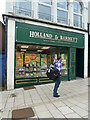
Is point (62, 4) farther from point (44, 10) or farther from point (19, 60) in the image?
point (19, 60)

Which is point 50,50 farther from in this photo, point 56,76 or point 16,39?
point 56,76

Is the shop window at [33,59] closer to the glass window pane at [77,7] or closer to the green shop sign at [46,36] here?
the green shop sign at [46,36]

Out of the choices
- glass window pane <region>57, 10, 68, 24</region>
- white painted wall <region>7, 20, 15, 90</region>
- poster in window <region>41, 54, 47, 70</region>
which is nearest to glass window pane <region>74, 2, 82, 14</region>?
glass window pane <region>57, 10, 68, 24</region>

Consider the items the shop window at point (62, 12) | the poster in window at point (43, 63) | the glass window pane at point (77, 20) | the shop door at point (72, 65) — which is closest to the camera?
the poster in window at point (43, 63)

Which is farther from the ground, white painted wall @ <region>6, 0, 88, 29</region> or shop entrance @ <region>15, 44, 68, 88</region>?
white painted wall @ <region>6, 0, 88, 29</region>

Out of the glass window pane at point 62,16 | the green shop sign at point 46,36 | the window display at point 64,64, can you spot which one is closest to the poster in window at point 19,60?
the green shop sign at point 46,36

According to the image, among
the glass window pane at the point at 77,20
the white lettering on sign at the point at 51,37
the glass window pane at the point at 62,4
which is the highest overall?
the glass window pane at the point at 62,4

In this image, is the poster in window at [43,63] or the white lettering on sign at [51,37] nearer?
the white lettering on sign at [51,37]

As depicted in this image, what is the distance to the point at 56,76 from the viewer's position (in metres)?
5.38

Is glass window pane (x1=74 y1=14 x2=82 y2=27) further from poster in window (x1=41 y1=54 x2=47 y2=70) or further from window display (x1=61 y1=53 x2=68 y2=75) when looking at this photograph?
poster in window (x1=41 y1=54 x2=47 y2=70)

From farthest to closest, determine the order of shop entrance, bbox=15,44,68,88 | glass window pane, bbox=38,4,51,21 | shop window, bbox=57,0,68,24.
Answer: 1. shop window, bbox=57,0,68,24
2. glass window pane, bbox=38,4,51,21
3. shop entrance, bbox=15,44,68,88

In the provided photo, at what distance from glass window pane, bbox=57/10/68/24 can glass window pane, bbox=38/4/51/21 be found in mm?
866

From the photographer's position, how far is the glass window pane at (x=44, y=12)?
845 cm

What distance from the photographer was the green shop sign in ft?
24.1
